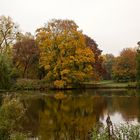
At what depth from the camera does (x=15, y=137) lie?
47.2 ft

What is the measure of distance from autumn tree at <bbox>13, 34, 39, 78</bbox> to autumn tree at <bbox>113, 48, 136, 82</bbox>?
19301 mm

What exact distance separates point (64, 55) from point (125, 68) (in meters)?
20.2

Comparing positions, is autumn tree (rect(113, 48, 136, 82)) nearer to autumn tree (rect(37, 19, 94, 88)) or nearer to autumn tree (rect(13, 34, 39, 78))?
autumn tree (rect(37, 19, 94, 88))

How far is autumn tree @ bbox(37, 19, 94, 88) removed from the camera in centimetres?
6278

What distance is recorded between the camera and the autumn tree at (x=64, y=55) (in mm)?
62781

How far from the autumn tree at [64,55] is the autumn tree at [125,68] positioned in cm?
1551

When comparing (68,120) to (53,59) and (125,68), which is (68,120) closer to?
(53,59)

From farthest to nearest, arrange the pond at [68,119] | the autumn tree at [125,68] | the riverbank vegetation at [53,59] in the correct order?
the autumn tree at [125,68] → the riverbank vegetation at [53,59] → the pond at [68,119]

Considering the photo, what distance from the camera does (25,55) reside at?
6825 cm

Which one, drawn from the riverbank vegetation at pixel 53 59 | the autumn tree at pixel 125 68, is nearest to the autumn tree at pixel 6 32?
the riverbank vegetation at pixel 53 59

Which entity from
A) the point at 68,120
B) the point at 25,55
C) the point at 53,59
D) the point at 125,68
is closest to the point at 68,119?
the point at 68,120

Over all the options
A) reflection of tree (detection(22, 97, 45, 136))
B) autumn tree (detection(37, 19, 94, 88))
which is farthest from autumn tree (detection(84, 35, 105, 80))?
reflection of tree (detection(22, 97, 45, 136))

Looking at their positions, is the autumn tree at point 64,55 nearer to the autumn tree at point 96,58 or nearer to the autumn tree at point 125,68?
the autumn tree at point 96,58

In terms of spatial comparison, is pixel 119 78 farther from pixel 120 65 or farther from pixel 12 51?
pixel 12 51
